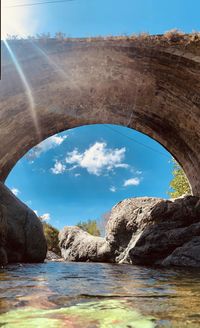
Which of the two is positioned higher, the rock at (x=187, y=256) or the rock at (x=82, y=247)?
the rock at (x=82, y=247)

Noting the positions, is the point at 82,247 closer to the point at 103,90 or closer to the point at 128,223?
the point at 128,223

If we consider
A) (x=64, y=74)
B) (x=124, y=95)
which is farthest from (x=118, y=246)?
(x=64, y=74)

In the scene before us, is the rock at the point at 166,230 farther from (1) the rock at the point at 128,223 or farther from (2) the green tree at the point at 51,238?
(2) the green tree at the point at 51,238

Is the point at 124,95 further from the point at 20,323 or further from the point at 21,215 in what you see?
the point at 20,323

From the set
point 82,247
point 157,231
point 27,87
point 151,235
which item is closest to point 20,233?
point 27,87

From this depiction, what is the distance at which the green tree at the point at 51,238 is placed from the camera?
4109 centimetres

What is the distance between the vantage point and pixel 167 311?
2.18 m

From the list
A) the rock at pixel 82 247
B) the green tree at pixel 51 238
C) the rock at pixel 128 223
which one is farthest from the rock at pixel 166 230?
the green tree at pixel 51 238

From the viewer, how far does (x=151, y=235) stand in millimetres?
12617

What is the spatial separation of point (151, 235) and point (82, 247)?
22.8ft

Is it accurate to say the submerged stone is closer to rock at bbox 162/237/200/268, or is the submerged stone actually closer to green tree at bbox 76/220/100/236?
rock at bbox 162/237/200/268

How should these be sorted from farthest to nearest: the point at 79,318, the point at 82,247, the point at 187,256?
the point at 82,247 < the point at 187,256 < the point at 79,318

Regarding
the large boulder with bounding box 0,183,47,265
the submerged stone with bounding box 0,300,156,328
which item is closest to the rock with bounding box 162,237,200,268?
the large boulder with bounding box 0,183,47,265

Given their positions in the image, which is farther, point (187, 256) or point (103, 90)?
point (103, 90)
